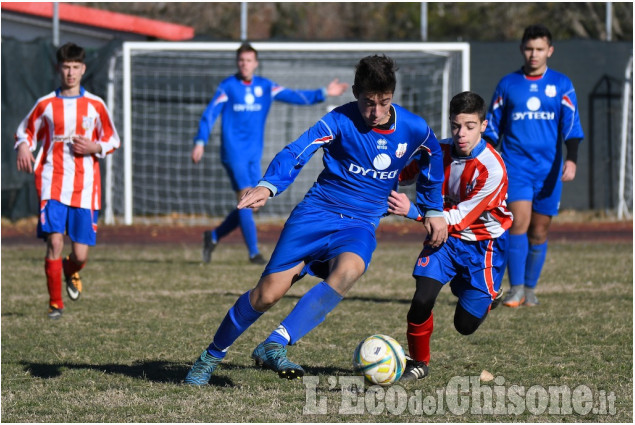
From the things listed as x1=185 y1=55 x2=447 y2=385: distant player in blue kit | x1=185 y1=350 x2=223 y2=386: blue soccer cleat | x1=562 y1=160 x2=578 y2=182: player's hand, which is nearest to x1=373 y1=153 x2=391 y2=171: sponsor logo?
x1=185 y1=55 x2=447 y2=385: distant player in blue kit

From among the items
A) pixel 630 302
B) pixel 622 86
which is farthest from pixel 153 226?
pixel 630 302

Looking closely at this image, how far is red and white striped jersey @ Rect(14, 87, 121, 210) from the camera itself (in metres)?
7.66

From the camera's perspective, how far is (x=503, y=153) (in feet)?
26.6

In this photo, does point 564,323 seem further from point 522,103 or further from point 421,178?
point 421,178

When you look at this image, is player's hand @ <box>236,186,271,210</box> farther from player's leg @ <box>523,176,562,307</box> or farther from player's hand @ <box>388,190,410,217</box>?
player's leg @ <box>523,176,562,307</box>

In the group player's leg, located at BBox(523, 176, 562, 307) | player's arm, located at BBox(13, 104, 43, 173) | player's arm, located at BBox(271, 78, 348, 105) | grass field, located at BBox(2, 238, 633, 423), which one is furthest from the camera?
player's arm, located at BBox(271, 78, 348, 105)

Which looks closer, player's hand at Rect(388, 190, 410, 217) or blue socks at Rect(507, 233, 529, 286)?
player's hand at Rect(388, 190, 410, 217)

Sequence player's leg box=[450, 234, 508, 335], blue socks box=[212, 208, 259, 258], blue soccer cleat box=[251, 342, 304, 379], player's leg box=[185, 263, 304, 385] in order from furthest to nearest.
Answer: blue socks box=[212, 208, 259, 258] < player's leg box=[450, 234, 508, 335] < player's leg box=[185, 263, 304, 385] < blue soccer cleat box=[251, 342, 304, 379]

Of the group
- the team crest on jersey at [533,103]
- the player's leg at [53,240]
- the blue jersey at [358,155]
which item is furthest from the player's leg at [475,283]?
the player's leg at [53,240]

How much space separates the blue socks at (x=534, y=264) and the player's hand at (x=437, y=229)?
3030 mm

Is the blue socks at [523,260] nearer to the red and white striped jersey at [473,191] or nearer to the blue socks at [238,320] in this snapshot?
the red and white striped jersey at [473,191]

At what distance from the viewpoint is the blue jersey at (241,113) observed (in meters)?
10.6

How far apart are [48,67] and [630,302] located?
966cm

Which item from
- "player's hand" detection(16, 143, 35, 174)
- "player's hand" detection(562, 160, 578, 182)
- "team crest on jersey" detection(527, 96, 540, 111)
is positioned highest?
"team crest on jersey" detection(527, 96, 540, 111)
